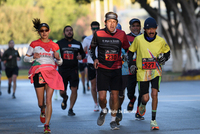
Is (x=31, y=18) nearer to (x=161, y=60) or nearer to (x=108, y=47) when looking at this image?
(x=108, y=47)

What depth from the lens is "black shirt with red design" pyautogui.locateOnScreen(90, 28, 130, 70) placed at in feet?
26.8

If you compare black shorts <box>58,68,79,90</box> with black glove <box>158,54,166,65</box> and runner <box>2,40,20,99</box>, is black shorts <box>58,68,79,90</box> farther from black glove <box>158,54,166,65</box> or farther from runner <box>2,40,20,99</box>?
runner <box>2,40,20,99</box>

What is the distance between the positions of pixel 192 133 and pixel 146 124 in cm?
140

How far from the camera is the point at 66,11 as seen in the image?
73062 millimetres

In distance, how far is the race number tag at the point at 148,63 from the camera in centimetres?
819

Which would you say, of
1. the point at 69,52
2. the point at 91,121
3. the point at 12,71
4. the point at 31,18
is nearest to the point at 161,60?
the point at 91,121

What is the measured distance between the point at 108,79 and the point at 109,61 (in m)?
0.33

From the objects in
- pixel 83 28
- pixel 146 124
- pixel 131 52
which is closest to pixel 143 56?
pixel 131 52

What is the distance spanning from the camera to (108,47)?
26.7 feet

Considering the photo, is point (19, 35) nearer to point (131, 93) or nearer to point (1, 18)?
point (1, 18)

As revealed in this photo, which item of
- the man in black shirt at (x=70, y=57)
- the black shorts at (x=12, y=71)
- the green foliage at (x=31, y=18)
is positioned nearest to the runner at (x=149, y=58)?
the man in black shirt at (x=70, y=57)

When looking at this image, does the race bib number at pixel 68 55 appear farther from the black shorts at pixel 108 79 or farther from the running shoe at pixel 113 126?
the running shoe at pixel 113 126

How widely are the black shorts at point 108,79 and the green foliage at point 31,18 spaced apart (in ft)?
183

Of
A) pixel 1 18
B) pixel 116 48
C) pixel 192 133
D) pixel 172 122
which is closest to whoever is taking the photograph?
pixel 192 133
